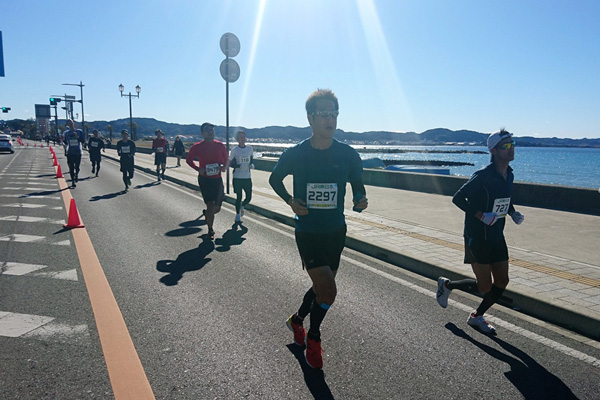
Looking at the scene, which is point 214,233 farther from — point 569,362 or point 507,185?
point 569,362

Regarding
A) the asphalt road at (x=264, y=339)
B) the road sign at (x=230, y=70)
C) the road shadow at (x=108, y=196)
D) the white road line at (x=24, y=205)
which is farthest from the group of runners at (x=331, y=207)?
the road shadow at (x=108, y=196)

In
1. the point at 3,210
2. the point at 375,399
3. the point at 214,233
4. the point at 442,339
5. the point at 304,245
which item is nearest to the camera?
the point at 375,399

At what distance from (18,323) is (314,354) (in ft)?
8.98

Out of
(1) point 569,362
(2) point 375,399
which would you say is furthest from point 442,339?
(2) point 375,399

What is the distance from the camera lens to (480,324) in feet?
14.1

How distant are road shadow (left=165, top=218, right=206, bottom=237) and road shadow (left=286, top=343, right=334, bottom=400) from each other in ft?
17.5

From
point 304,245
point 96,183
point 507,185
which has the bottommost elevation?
point 96,183

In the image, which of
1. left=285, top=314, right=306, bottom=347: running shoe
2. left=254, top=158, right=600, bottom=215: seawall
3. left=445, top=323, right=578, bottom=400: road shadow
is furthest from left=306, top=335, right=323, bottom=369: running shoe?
left=254, top=158, right=600, bottom=215: seawall

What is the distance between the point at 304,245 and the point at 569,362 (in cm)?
232

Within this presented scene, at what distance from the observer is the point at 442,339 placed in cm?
410

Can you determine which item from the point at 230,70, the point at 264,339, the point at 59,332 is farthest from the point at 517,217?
the point at 230,70

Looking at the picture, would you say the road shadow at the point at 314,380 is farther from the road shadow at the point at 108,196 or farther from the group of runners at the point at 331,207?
the road shadow at the point at 108,196

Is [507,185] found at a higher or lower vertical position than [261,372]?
higher

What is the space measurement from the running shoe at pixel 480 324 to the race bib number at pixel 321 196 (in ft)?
6.23
